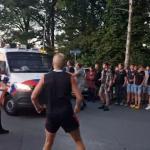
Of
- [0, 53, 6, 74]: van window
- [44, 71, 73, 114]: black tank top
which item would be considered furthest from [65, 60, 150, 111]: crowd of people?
[44, 71, 73, 114]: black tank top

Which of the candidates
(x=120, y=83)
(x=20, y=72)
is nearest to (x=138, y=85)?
(x=120, y=83)

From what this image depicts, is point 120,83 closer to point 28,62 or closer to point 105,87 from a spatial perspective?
point 105,87

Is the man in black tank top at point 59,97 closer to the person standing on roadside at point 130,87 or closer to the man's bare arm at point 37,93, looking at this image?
the man's bare arm at point 37,93

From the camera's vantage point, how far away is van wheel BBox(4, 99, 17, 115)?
13477 millimetres

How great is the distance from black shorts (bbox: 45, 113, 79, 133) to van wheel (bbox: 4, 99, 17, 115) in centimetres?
674

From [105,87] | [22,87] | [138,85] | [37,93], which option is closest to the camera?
Result: [37,93]

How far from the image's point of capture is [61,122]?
6.75 metres

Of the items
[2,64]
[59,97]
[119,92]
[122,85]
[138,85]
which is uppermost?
[59,97]

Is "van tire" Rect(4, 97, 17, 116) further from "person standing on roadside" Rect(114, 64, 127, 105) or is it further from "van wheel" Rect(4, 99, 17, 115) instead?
"person standing on roadside" Rect(114, 64, 127, 105)

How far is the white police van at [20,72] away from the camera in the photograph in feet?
43.1

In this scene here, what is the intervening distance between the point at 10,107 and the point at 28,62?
1549 mm

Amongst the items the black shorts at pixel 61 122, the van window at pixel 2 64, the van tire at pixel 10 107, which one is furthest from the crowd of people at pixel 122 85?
the black shorts at pixel 61 122

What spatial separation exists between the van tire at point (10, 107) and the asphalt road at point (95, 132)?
21 cm

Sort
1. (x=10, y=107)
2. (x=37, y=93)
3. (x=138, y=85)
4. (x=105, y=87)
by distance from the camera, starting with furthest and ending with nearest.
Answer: (x=138, y=85), (x=105, y=87), (x=10, y=107), (x=37, y=93)
